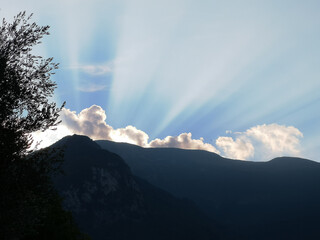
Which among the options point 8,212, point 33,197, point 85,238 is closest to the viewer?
point 8,212

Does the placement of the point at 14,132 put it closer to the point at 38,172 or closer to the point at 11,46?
the point at 38,172

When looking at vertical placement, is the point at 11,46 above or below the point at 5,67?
above

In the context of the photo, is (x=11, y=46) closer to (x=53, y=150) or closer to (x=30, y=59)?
(x=30, y=59)

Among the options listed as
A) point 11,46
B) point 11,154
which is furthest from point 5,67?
point 11,154

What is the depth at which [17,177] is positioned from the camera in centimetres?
2186

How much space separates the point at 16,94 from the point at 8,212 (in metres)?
8.52

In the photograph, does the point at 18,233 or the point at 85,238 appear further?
the point at 85,238

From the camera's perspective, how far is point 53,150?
24531 mm

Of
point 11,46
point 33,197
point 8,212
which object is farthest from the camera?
point 11,46

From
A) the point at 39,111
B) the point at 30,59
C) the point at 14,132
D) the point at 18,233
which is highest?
the point at 30,59

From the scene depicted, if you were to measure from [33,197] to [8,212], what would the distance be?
73.7 inches

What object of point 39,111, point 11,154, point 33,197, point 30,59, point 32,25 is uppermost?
point 32,25

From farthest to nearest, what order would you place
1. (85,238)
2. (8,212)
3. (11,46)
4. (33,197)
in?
(85,238)
(11,46)
(33,197)
(8,212)

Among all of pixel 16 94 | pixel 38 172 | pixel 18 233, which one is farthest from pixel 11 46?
pixel 18 233
